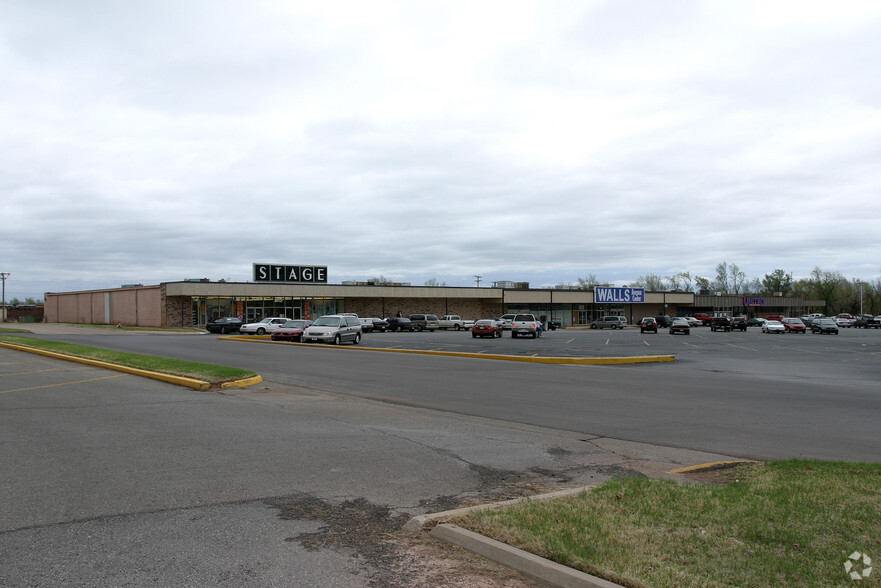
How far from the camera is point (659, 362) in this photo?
78.4ft

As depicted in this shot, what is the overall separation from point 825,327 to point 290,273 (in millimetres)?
51411

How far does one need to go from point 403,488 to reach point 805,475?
397 centimetres

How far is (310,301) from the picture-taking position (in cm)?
6594

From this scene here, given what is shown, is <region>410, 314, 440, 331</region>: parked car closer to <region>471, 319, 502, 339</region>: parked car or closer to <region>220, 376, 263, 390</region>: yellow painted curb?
<region>471, 319, 502, 339</region>: parked car

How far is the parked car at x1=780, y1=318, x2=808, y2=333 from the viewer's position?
58469 mm

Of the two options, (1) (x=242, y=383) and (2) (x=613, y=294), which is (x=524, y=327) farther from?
(2) (x=613, y=294)

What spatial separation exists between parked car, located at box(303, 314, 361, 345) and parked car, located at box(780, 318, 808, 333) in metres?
44.5

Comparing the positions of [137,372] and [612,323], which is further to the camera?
[612,323]

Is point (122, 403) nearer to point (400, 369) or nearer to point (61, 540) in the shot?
point (61, 540)

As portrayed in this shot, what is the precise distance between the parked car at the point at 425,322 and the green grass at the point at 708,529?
55.6m

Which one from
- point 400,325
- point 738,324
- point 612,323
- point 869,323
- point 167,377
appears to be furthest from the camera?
point 869,323

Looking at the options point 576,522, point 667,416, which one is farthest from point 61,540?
point 667,416

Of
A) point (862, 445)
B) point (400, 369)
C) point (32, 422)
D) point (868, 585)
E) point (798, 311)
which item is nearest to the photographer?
point (868, 585)

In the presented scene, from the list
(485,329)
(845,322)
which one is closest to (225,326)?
(485,329)
